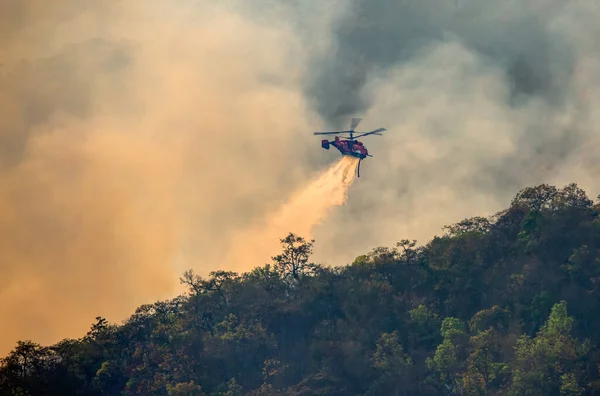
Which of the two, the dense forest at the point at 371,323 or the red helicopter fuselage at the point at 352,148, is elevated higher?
the red helicopter fuselage at the point at 352,148

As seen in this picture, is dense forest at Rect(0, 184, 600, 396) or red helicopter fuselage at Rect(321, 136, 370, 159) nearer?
dense forest at Rect(0, 184, 600, 396)

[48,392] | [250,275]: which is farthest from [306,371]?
[48,392]

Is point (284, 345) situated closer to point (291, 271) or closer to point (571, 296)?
point (291, 271)

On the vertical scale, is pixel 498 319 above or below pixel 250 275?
below

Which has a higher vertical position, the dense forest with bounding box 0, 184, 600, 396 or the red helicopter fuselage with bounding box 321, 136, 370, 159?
the red helicopter fuselage with bounding box 321, 136, 370, 159

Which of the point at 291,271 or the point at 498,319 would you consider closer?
the point at 498,319


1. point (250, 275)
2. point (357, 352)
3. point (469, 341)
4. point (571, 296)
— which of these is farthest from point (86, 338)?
point (571, 296)

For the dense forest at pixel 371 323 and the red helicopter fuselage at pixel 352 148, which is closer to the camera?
the dense forest at pixel 371 323

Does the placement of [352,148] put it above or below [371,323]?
above
